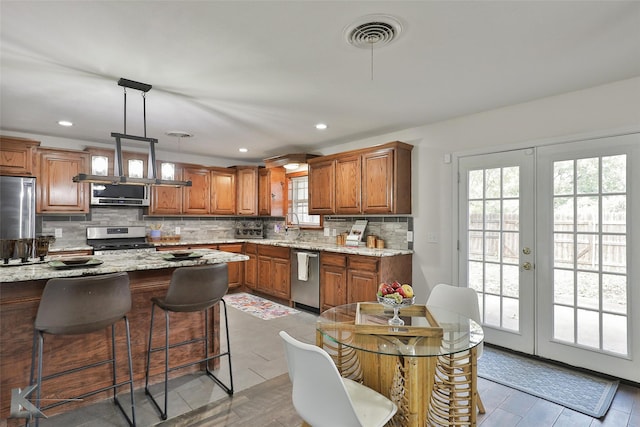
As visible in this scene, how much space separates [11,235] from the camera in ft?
12.7

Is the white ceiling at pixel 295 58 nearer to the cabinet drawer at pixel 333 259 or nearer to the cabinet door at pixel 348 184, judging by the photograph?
the cabinet door at pixel 348 184

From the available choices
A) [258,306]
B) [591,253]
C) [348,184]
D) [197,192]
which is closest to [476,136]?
[591,253]

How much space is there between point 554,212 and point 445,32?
2.04 m

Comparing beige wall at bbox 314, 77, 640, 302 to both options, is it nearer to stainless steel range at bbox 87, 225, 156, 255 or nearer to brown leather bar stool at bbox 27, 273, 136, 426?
brown leather bar stool at bbox 27, 273, 136, 426

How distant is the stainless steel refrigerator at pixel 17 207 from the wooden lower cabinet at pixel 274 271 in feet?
9.71

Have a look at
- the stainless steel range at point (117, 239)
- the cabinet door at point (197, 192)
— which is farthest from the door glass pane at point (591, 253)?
the cabinet door at point (197, 192)

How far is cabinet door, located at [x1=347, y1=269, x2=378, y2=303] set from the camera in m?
3.85

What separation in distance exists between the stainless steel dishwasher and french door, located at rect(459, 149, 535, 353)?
1.84m

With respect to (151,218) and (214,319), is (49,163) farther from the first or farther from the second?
(214,319)

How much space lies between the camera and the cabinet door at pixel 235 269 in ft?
18.8

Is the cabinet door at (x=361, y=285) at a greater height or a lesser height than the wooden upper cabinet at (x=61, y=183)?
lesser

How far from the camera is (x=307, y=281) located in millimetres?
4699

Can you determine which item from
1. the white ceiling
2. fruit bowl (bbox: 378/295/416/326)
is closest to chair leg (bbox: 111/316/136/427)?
fruit bowl (bbox: 378/295/416/326)

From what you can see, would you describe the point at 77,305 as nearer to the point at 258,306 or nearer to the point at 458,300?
the point at 458,300
